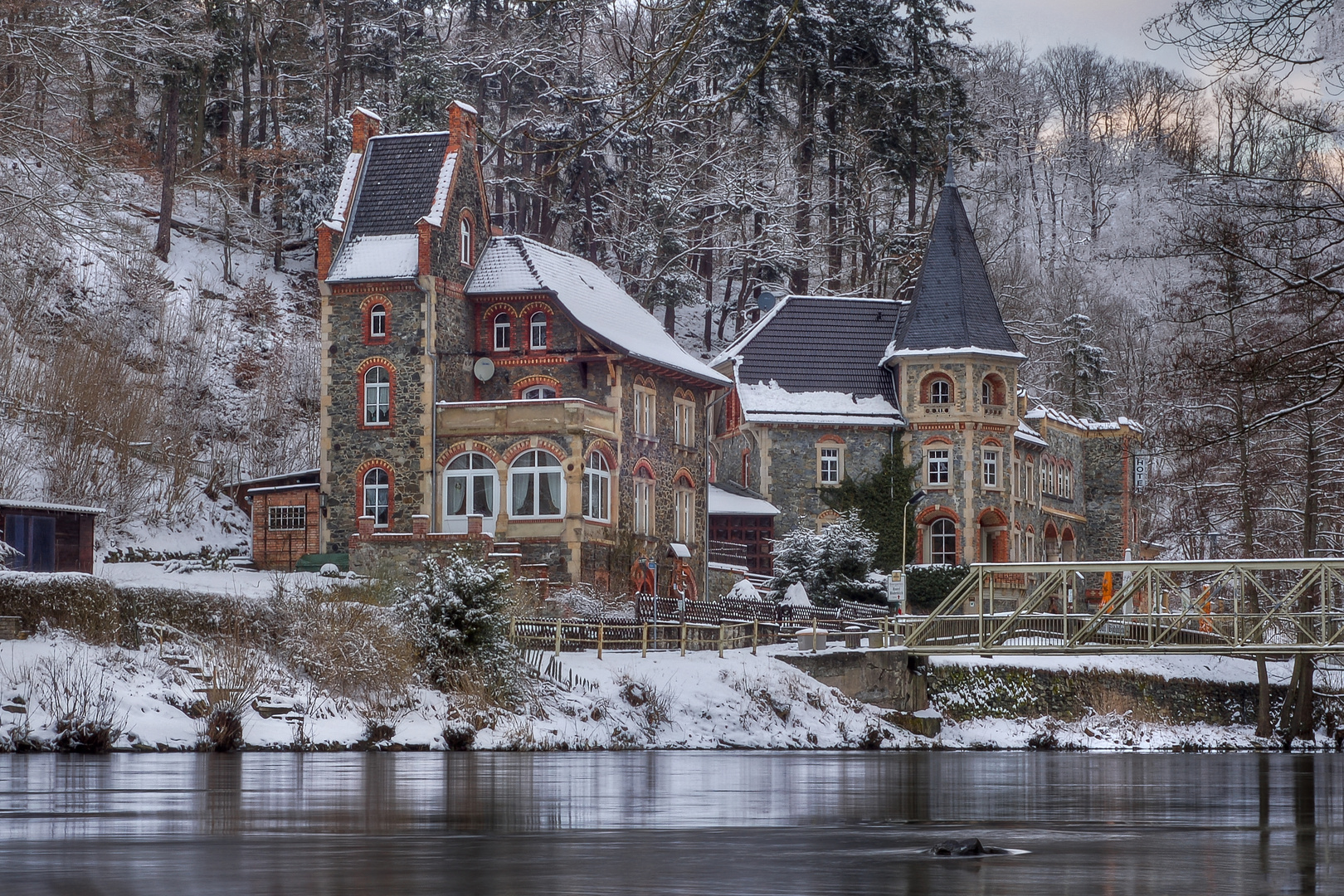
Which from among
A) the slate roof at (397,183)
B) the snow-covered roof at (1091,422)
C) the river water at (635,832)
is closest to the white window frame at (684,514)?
the slate roof at (397,183)

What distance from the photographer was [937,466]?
67625 millimetres

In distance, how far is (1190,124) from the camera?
16969 millimetres

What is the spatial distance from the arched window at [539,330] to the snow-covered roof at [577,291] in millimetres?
874

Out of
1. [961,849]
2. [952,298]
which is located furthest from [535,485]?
[961,849]

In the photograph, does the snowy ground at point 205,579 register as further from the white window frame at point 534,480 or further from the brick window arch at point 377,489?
the white window frame at point 534,480

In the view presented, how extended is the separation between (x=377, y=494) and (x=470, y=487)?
325 centimetres

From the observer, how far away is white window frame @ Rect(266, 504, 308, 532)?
5356 cm

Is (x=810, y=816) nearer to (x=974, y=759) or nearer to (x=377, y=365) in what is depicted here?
(x=974, y=759)

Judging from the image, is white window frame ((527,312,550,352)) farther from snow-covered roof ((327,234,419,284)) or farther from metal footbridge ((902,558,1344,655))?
metal footbridge ((902,558,1344,655))

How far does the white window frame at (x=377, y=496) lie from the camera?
5288 centimetres

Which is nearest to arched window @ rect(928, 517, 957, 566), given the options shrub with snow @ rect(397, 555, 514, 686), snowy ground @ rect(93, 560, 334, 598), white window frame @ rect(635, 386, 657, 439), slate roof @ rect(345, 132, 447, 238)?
white window frame @ rect(635, 386, 657, 439)

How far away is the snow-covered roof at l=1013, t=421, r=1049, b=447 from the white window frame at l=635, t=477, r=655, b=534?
19577mm

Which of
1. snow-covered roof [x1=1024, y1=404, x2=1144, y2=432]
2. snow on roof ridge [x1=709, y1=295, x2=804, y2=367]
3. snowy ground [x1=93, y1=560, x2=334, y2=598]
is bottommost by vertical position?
snowy ground [x1=93, y1=560, x2=334, y2=598]

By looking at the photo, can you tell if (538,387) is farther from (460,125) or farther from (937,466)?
(937,466)
